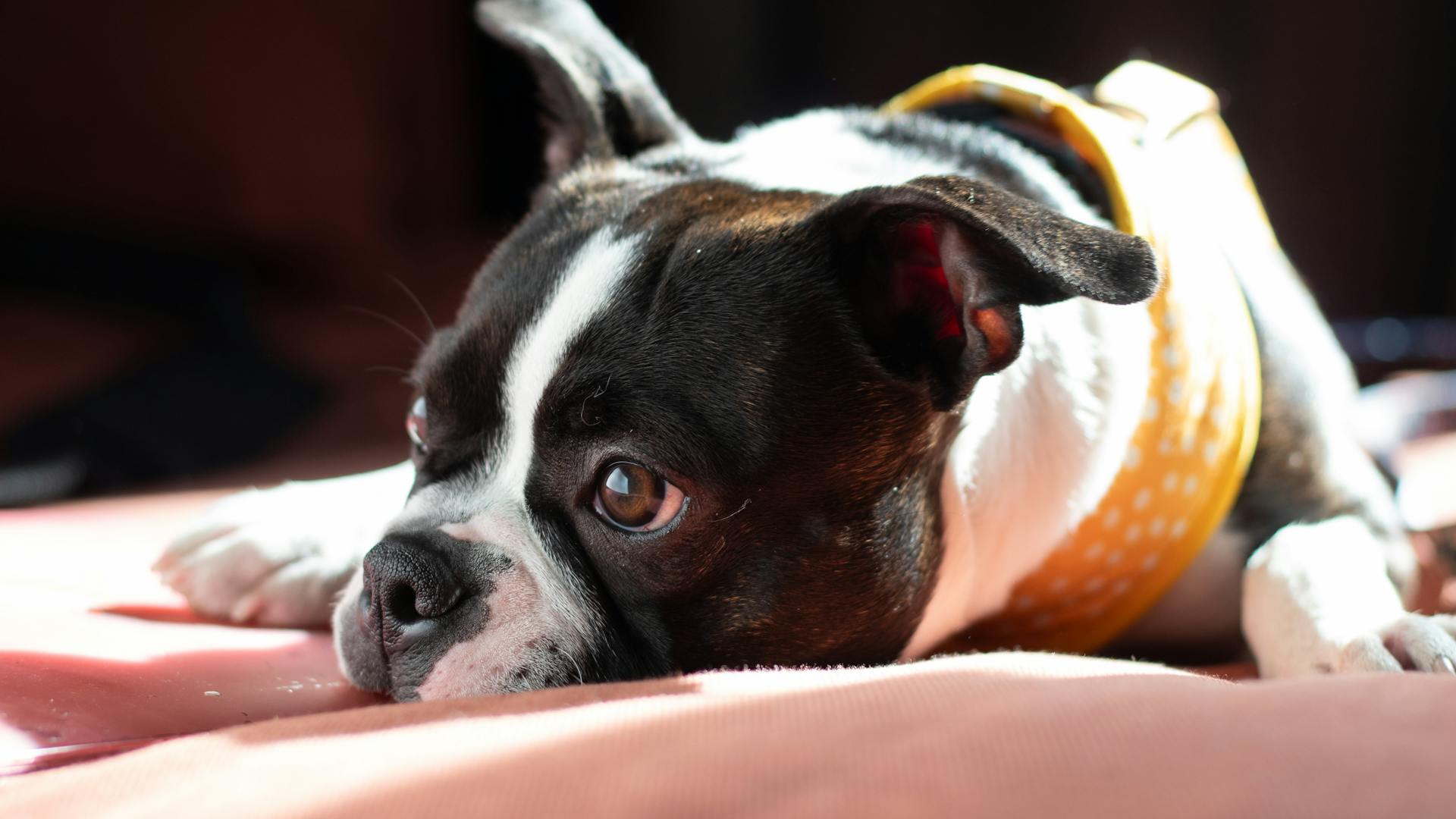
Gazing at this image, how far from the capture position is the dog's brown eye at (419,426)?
6.09 ft

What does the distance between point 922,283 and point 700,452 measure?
39 cm

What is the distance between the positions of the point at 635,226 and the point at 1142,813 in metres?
1.10

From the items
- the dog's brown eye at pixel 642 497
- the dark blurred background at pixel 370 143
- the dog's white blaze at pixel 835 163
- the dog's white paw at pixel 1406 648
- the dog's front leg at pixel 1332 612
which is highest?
the dog's white blaze at pixel 835 163

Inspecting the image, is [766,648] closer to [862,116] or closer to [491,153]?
[862,116]

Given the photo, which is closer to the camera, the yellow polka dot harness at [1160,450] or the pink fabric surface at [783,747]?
the pink fabric surface at [783,747]

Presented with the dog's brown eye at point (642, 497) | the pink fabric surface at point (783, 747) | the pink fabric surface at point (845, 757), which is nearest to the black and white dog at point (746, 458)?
the dog's brown eye at point (642, 497)

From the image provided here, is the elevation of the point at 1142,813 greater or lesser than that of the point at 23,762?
greater

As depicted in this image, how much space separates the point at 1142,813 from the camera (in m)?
0.95

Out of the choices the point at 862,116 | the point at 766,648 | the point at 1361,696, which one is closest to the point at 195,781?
the point at 766,648

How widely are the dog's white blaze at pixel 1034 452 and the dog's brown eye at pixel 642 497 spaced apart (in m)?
0.43

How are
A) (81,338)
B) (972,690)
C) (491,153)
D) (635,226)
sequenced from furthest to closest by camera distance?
(491,153)
(81,338)
(635,226)
(972,690)

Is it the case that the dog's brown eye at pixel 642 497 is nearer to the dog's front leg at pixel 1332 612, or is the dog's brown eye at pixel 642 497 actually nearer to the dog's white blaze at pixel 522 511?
the dog's white blaze at pixel 522 511

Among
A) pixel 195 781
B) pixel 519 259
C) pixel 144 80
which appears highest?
pixel 519 259

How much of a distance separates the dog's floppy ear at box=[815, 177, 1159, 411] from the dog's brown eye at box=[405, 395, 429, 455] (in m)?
0.67
